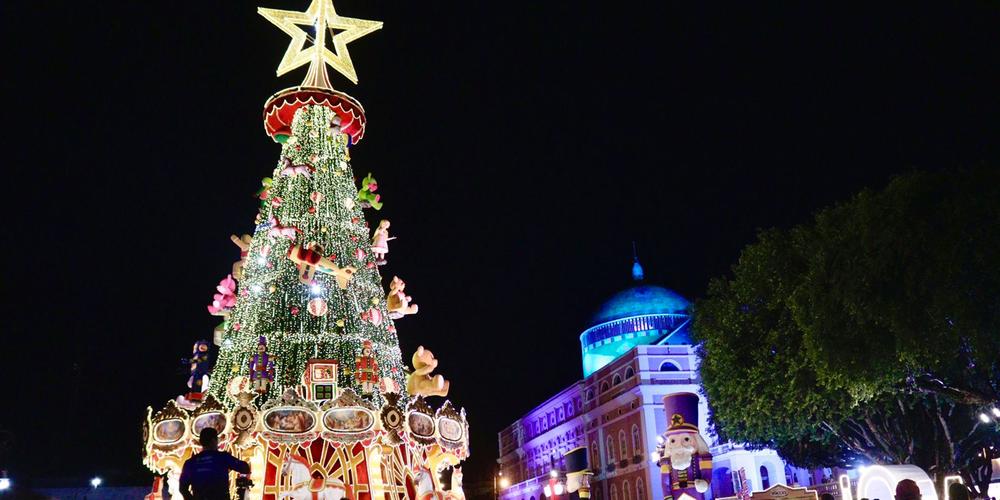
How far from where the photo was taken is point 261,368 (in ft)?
57.7

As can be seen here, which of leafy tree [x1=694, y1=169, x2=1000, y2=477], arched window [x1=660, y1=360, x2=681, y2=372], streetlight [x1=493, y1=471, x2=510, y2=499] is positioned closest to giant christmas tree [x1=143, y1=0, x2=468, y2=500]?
leafy tree [x1=694, y1=169, x2=1000, y2=477]

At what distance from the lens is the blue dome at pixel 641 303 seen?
55219mm

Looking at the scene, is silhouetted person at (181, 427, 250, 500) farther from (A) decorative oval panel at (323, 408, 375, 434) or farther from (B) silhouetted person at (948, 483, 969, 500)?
(A) decorative oval panel at (323, 408, 375, 434)

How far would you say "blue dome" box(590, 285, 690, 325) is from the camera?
5522 cm

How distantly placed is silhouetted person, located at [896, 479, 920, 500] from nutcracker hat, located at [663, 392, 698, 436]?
35.7 feet

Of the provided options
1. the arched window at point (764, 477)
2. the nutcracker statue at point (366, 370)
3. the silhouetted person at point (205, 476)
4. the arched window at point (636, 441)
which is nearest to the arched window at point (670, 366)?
the arched window at point (636, 441)

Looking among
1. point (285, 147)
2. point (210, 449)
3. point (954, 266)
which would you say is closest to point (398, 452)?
point (285, 147)

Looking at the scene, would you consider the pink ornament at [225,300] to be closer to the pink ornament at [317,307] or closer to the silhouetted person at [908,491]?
the pink ornament at [317,307]

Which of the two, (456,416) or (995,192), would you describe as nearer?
(995,192)

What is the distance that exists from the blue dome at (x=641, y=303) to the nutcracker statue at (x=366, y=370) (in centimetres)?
3869

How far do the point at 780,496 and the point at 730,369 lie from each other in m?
10.9

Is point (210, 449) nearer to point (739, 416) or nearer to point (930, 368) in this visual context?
point (930, 368)

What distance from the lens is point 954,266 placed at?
18016 mm

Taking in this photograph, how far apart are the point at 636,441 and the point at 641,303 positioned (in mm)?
13056
